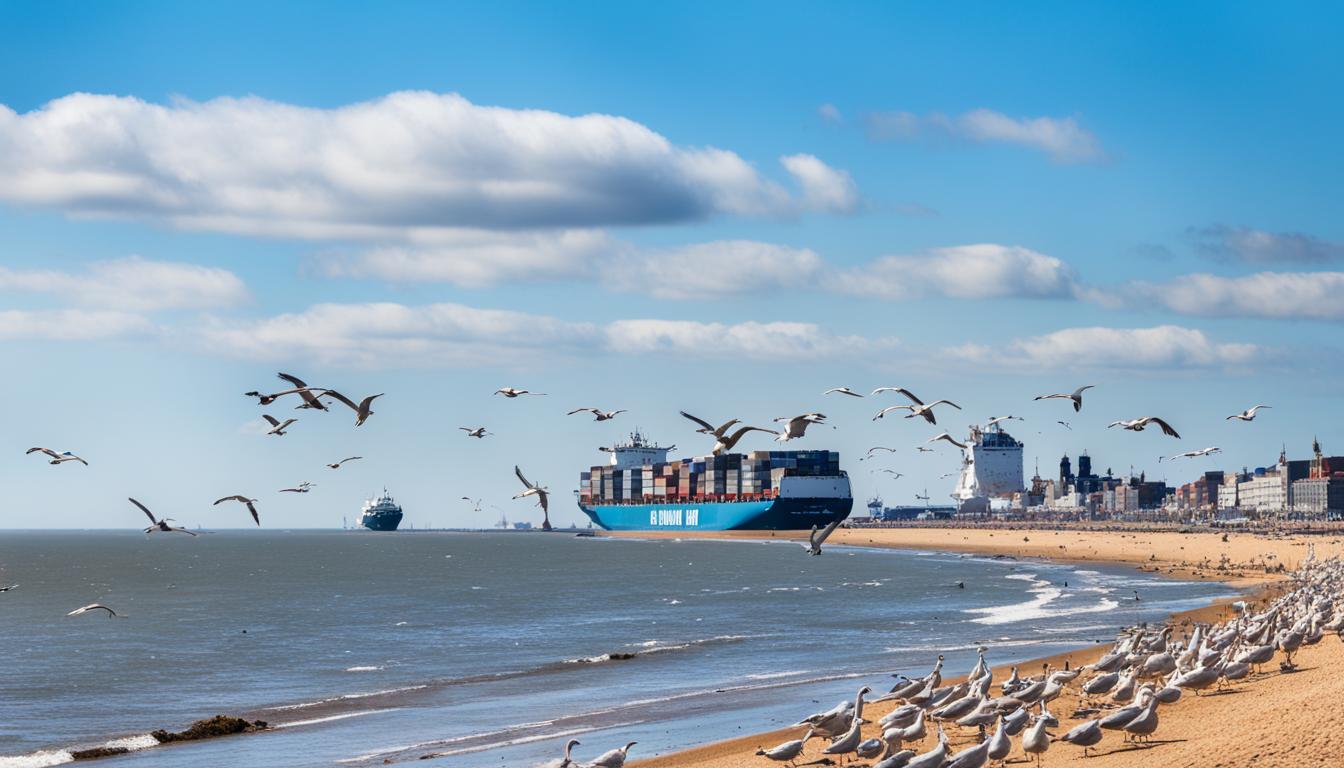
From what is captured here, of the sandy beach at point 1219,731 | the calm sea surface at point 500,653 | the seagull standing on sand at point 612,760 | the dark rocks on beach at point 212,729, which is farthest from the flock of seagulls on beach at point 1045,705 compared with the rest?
the dark rocks on beach at point 212,729

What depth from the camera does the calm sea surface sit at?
30422 mm

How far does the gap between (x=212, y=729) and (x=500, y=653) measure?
1771 cm

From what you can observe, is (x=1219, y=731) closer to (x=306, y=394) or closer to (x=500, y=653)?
(x=306, y=394)

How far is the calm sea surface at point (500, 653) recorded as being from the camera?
30422 mm

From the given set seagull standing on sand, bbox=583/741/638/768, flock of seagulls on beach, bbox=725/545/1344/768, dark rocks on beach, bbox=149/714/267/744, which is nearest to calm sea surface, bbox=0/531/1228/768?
dark rocks on beach, bbox=149/714/267/744

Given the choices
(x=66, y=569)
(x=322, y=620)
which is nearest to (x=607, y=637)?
(x=322, y=620)

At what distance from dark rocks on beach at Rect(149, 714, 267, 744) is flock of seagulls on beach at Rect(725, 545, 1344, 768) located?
12.9 m

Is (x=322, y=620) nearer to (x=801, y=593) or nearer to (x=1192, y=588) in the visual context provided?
(x=801, y=593)

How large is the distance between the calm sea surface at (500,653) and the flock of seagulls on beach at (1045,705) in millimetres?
4613

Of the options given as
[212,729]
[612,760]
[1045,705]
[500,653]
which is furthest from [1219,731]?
[500,653]

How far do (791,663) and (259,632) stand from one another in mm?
27896

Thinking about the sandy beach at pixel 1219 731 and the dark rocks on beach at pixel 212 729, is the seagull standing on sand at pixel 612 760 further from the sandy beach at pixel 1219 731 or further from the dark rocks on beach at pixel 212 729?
the dark rocks on beach at pixel 212 729

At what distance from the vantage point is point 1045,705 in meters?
22.4

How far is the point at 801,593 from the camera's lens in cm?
7938
